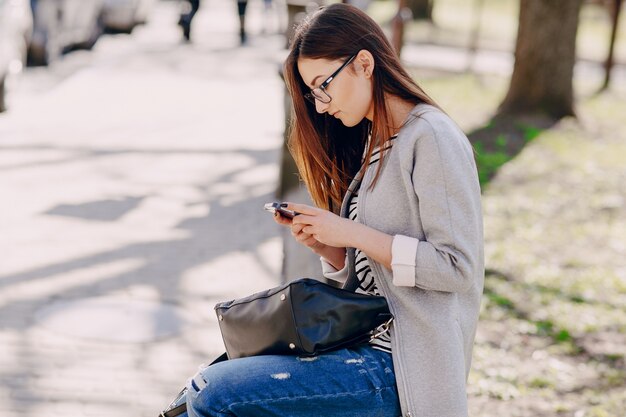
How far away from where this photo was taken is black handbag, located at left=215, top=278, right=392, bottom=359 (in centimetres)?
259

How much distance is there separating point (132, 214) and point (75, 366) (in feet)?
10.3

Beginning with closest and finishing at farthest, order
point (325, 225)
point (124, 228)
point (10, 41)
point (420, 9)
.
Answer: point (325, 225), point (124, 228), point (10, 41), point (420, 9)

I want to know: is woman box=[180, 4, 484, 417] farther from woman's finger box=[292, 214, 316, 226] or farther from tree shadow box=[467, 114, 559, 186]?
tree shadow box=[467, 114, 559, 186]

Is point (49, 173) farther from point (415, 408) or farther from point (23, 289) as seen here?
point (415, 408)

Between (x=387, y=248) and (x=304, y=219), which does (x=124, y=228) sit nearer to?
(x=304, y=219)

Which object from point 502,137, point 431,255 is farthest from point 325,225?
point 502,137

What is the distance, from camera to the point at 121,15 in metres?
19.5

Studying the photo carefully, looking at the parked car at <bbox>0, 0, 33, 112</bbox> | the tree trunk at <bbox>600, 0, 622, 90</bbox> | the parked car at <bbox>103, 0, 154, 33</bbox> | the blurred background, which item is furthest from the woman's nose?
the parked car at <bbox>103, 0, 154, 33</bbox>

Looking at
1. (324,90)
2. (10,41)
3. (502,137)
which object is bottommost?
(502,137)

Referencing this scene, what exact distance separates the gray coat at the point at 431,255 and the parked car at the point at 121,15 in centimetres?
1714

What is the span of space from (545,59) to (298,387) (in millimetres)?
11592

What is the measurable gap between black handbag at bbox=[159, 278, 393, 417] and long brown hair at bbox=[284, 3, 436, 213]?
1.19 ft

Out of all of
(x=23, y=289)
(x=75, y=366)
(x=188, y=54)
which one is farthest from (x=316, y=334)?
(x=188, y=54)

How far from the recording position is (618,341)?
603 cm
